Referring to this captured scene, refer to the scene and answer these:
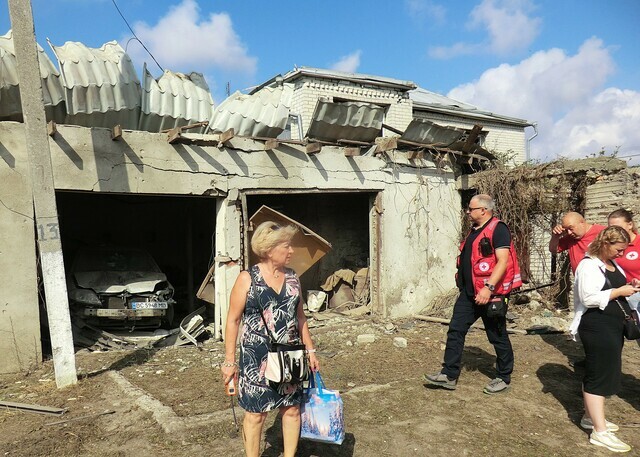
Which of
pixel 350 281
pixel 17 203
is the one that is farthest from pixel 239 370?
pixel 350 281

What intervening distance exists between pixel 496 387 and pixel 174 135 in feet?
16.5

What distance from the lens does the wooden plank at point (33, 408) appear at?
177 inches

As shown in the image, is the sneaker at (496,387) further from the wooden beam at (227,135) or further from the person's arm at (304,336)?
the wooden beam at (227,135)

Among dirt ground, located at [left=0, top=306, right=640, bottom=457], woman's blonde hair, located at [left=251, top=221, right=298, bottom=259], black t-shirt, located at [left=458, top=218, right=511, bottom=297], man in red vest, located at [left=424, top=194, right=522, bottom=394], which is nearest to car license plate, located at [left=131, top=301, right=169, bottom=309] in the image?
dirt ground, located at [left=0, top=306, right=640, bottom=457]

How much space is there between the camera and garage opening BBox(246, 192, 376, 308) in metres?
10.6

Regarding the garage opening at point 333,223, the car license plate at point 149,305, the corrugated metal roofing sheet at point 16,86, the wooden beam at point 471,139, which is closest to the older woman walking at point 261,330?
the corrugated metal roofing sheet at point 16,86

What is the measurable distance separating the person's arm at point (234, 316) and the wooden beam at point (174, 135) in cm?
415

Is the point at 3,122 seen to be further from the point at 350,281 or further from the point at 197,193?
the point at 350,281

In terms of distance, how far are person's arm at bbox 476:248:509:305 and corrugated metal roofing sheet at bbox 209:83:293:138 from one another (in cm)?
429

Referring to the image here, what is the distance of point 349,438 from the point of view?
12.7 ft

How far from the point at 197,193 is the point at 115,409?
3307 millimetres

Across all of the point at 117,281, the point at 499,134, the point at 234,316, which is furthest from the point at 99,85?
the point at 499,134

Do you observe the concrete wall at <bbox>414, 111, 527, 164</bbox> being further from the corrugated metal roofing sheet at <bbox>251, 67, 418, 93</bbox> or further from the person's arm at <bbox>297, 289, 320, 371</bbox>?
the person's arm at <bbox>297, 289, 320, 371</bbox>

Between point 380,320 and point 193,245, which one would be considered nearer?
point 380,320
